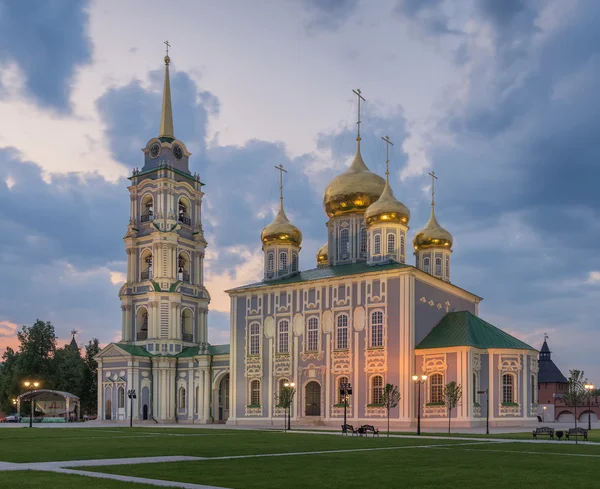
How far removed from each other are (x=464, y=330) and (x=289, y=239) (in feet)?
58.5

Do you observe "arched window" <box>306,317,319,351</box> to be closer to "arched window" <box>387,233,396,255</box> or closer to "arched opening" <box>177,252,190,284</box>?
"arched window" <box>387,233,396,255</box>

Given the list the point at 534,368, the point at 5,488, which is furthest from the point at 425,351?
the point at 5,488

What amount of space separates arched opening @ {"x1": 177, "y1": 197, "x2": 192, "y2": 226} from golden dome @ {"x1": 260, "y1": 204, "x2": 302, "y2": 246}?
11.2 m

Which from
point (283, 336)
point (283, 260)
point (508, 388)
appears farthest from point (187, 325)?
point (508, 388)

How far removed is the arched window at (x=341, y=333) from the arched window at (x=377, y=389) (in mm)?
3294

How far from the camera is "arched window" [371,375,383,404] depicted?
50.3 m

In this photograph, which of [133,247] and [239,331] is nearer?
[239,331]

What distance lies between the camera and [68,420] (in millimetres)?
72188

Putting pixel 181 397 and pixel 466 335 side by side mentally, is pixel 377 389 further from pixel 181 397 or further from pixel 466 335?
pixel 181 397

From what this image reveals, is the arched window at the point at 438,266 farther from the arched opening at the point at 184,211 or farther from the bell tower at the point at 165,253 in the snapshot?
the arched opening at the point at 184,211

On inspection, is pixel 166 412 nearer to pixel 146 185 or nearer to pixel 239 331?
pixel 239 331

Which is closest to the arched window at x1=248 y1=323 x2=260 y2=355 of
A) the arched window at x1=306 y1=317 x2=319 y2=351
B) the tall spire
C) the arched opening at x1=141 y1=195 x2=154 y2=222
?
the arched window at x1=306 y1=317 x2=319 y2=351

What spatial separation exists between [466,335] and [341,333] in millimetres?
8807

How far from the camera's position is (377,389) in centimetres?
5059
